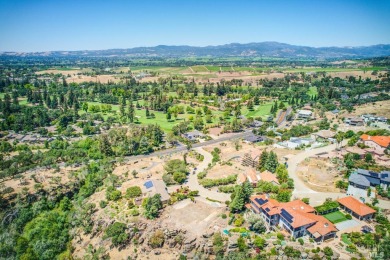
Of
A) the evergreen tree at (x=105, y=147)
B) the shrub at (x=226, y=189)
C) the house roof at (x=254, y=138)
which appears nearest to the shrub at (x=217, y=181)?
the shrub at (x=226, y=189)

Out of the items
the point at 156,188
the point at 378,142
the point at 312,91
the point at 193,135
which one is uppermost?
the point at 312,91

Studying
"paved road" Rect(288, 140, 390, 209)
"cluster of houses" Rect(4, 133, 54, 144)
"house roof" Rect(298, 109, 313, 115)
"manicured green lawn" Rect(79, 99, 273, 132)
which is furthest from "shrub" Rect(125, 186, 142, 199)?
"house roof" Rect(298, 109, 313, 115)

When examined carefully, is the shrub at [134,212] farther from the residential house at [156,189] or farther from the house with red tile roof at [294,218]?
the house with red tile roof at [294,218]

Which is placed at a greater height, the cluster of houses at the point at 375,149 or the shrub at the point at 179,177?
the cluster of houses at the point at 375,149

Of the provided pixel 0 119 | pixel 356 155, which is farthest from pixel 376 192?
pixel 0 119

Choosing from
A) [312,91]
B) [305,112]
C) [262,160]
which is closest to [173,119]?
[305,112]

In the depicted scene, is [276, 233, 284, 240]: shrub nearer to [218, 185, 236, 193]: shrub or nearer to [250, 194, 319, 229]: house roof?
[250, 194, 319, 229]: house roof

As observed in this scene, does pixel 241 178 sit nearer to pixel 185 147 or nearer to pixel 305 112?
pixel 185 147
